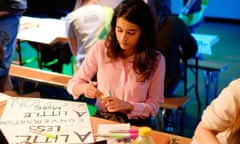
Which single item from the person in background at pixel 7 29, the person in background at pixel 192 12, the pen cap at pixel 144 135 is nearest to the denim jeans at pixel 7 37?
the person in background at pixel 7 29

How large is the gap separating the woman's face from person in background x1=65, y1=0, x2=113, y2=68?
91 centimetres

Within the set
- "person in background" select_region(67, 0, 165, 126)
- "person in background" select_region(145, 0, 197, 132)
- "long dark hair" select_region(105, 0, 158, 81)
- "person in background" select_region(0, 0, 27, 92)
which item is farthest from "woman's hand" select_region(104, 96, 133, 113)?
"person in background" select_region(0, 0, 27, 92)

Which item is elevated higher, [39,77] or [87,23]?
[87,23]

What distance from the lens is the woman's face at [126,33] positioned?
1922 millimetres

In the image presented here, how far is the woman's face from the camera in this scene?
1.92 m

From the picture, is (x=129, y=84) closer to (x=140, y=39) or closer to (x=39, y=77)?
(x=140, y=39)

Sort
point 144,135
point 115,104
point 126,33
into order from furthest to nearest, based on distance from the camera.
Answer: point 126,33 → point 115,104 → point 144,135

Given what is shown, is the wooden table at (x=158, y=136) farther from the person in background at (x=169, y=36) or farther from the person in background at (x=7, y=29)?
the person in background at (x=169, y=36)

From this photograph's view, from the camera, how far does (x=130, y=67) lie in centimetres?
201

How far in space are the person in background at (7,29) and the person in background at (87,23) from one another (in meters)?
0.38

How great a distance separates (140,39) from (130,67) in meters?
0.15

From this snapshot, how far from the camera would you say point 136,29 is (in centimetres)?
194

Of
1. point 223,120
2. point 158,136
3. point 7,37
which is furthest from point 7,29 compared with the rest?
point 223,120

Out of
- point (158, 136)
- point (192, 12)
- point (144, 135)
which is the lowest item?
point (158, 136)
